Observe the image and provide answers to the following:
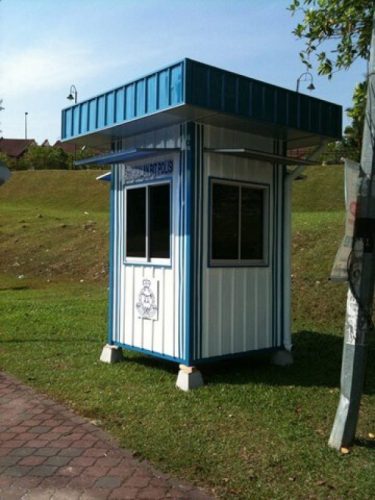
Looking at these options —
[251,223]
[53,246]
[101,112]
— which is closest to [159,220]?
[251,223]

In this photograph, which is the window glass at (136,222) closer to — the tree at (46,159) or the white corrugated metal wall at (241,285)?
the white corrugated metal wall at (241,285)

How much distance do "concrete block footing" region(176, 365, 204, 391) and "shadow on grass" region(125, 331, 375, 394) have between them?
0.72 ft

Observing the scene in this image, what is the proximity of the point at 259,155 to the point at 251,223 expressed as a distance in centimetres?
94

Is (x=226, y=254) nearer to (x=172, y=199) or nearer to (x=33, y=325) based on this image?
(x=172, y=199)

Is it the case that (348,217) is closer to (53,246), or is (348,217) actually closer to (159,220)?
(159,220)

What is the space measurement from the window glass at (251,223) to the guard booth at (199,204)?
0.05ft

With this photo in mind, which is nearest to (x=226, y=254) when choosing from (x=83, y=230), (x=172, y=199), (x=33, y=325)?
(x=172, y=199)

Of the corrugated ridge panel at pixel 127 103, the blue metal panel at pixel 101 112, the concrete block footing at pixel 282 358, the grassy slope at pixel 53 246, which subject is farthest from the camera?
the grassy slope at pixel 53 246

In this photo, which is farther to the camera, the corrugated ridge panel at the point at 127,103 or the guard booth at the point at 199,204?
the guard booth at the point at 199,204

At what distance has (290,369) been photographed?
7406mm

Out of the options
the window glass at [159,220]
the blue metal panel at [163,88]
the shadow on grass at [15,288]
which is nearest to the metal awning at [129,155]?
the window glass at [159,220]

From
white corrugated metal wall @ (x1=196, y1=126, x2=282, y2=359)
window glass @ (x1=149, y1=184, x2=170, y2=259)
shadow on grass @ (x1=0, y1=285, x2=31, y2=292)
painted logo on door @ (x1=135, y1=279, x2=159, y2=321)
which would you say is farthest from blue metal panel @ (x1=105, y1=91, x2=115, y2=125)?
shadow on grass @ (x1=0, y1=285, x2=31, y2=292)

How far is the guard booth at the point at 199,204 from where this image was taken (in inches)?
254

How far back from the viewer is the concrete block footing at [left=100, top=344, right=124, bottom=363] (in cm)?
774
